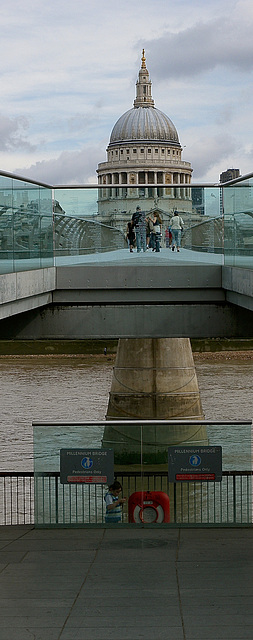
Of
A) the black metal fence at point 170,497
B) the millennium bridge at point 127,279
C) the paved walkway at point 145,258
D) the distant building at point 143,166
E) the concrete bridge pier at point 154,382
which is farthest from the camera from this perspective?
the concrete bridge pier at point 154,382

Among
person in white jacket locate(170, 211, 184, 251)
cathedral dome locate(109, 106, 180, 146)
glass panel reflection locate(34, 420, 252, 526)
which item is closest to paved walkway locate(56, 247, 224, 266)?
person in white jacket locate(170, 211, 184, 251)

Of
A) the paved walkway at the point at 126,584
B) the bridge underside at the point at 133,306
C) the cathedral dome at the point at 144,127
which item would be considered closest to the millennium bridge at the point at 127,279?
the bridge underside at the point at 133,306

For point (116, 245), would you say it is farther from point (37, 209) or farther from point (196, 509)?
point (196, 509)

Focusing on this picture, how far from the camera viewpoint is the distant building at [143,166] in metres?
15.0

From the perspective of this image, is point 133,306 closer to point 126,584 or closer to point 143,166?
point 126,584

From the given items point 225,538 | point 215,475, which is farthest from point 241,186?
point 225,538

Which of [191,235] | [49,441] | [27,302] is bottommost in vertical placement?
[49,441]

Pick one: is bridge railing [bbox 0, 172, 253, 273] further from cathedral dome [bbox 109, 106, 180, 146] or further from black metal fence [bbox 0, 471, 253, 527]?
cathedral dome [bbox 109, 106, 180, 146]

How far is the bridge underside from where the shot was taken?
14.8 meters

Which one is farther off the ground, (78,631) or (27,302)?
(27,302)

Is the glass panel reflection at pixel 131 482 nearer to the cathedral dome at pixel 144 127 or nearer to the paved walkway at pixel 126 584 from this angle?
the paved walkway at pixel 126 584

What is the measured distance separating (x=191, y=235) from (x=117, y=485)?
5.63 metres

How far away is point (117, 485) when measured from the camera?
10.7 meters

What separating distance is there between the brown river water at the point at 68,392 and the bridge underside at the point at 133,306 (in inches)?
228
